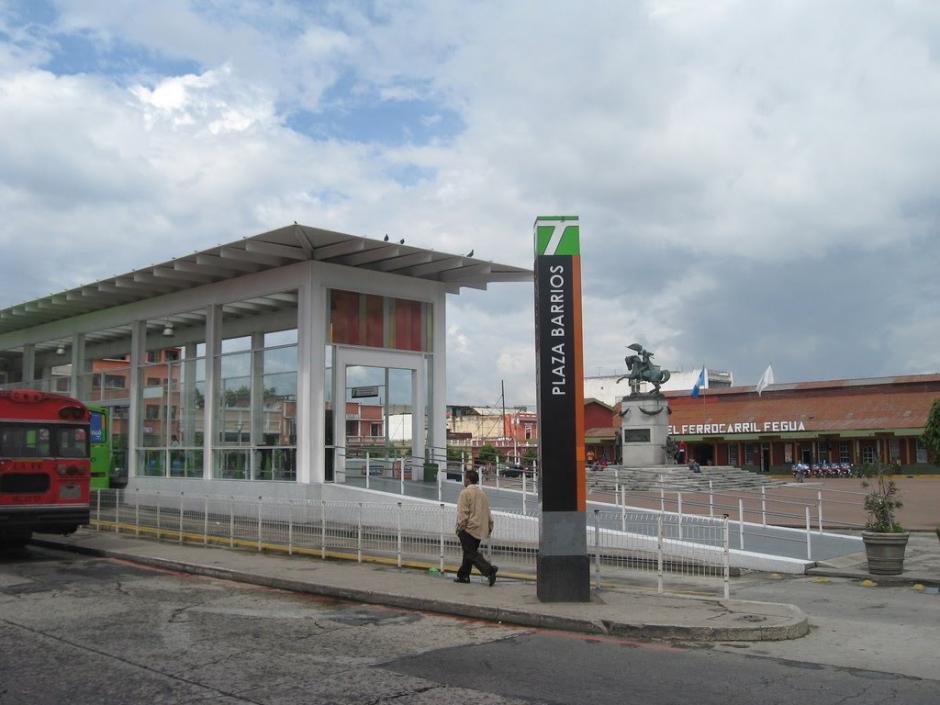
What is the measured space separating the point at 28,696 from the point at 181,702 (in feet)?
4.15

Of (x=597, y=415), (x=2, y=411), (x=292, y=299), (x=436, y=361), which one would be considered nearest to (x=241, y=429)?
(x=292, y=299)

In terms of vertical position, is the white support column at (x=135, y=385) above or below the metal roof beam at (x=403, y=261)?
below

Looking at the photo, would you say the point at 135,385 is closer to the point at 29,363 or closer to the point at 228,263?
the point at 228,263

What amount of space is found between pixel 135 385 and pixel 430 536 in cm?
1623

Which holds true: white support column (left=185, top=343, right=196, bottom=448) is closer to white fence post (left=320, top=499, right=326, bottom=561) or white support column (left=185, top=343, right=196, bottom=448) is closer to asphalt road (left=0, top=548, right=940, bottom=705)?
white fence post (left=320, top=499, right=326, bottom=561)

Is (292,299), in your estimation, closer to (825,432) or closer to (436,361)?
(436,361)

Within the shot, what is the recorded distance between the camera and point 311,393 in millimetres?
21469

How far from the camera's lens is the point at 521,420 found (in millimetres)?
96750

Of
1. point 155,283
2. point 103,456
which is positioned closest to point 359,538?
point 155,283

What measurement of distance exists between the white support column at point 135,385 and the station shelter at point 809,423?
161 feet

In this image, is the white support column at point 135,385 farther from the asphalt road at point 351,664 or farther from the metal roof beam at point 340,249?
the asphalt road at point 351,664

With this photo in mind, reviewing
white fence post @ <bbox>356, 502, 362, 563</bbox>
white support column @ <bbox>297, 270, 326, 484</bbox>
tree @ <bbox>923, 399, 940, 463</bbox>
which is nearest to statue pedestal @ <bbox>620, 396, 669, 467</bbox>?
tree @ <bbox>923, 399, 940, 463</bbox>

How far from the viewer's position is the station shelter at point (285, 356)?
21547 mm

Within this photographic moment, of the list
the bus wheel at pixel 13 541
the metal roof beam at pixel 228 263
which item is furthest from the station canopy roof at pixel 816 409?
the bus wheel at pixel 13 541
